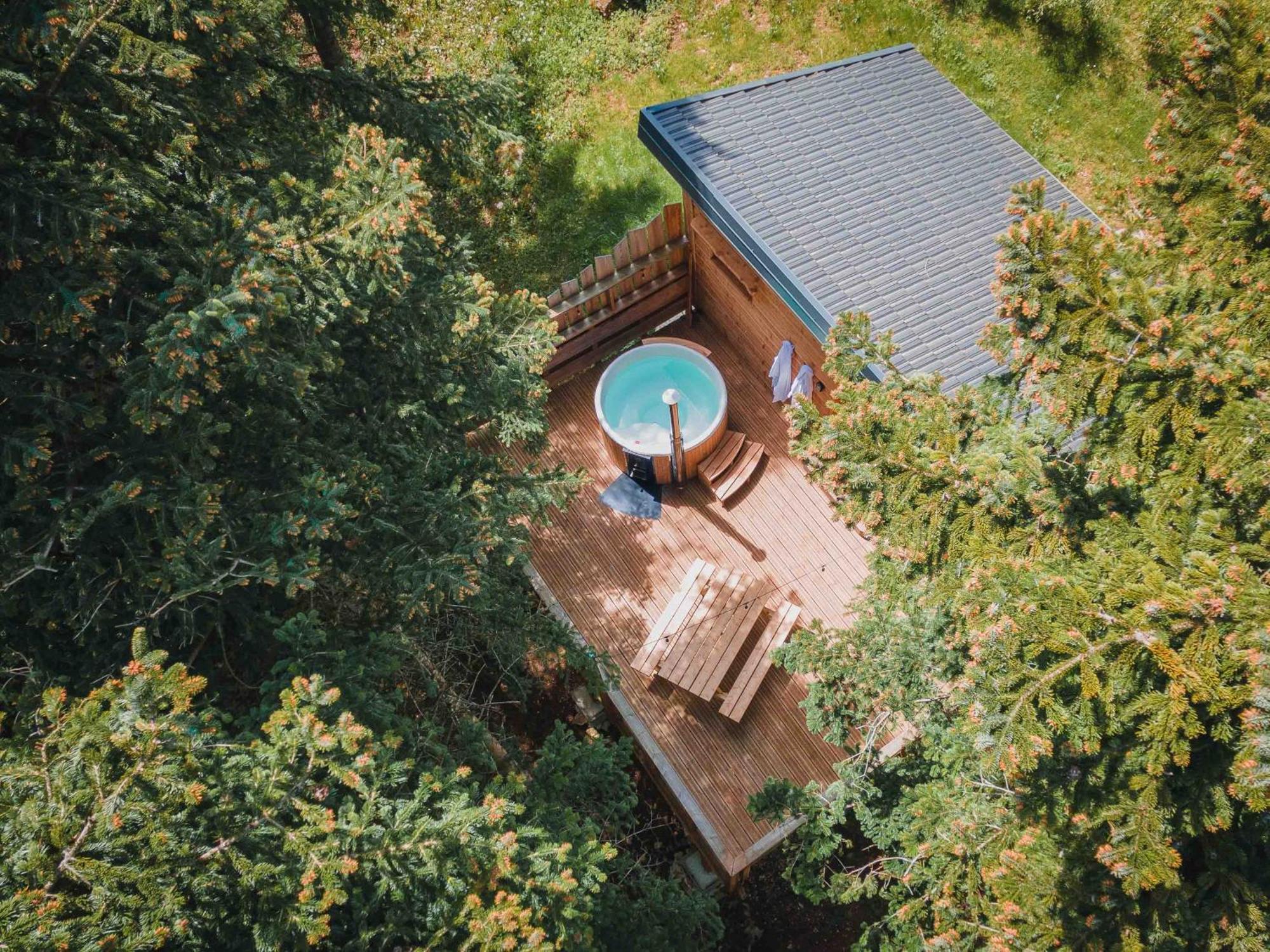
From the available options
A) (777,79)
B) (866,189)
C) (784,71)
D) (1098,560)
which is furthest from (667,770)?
(784,71)

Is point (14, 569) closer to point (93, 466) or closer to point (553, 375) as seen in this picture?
point (93, 466)

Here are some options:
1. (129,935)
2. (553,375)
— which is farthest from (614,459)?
(129,935)

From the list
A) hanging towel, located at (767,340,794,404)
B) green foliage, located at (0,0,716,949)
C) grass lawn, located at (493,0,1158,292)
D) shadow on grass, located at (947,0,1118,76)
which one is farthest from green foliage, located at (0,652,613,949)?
shadow on grass, located at (947,0,1118,76)

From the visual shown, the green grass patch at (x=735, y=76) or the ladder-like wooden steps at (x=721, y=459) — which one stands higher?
the green grass patch at (x=735, y=76)

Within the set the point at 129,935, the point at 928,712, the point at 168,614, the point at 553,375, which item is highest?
the point at 553,375

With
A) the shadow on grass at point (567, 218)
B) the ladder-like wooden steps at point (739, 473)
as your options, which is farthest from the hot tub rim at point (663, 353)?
the shadow on grass at point (567, 218)

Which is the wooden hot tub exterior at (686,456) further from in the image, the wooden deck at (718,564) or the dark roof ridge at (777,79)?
the dark roof ridge at (777,79)
